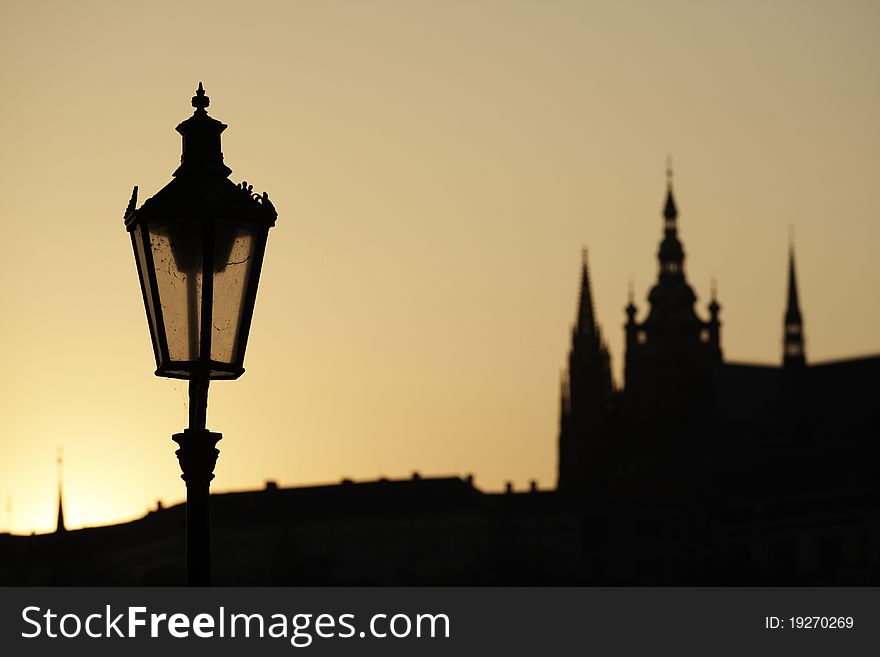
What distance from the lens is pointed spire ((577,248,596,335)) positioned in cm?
16688

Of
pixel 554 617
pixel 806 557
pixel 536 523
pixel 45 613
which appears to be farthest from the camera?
pixel 536 523

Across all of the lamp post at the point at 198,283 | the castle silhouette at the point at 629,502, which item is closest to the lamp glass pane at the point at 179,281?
the lamp post at the point at 198,283

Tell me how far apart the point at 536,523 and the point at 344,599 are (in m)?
47.3

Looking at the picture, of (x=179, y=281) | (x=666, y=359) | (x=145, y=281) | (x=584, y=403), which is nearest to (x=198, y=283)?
(x=179, y=281)

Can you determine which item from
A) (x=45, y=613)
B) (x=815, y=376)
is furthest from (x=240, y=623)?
(x=815, y=376)

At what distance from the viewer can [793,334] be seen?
177 metres

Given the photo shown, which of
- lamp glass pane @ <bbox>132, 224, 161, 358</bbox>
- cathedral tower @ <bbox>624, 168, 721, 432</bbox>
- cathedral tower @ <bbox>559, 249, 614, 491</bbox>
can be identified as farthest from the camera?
cathedral tower @ <bbox>624, 168, 721, 432</bbox>

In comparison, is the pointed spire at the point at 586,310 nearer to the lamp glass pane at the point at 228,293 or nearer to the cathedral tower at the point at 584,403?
the cathedral tower at the point at 584,403

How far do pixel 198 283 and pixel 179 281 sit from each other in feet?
0.30

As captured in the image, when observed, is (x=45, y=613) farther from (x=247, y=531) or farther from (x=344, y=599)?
(x=247, y=531)

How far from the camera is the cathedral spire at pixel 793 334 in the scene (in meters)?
176

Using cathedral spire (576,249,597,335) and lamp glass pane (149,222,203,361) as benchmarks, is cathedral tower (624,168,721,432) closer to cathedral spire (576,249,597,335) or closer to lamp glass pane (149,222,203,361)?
cathedral spire (576,249,597,335)

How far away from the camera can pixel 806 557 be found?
6526 inches

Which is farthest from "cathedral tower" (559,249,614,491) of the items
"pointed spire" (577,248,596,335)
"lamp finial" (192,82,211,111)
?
"lamp finial" (192,82,211,111)
